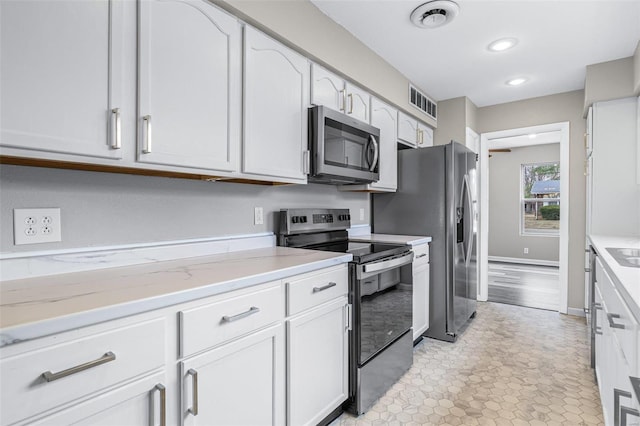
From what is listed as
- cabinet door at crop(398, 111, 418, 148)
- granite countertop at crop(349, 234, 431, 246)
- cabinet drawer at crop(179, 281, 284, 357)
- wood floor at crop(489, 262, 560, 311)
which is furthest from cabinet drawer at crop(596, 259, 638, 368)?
wood floor at crop(489, 262, 560, 311)

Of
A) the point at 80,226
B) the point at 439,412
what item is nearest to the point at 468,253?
the point at 439,412

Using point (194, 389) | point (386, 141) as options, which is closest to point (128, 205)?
point (194, 389)

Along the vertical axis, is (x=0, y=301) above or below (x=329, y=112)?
below

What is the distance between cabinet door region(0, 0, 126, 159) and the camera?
37.8 inches

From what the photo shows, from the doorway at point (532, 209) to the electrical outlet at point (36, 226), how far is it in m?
4.12

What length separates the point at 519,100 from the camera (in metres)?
3.86

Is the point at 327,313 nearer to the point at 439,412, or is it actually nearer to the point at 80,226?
the point at 439,412

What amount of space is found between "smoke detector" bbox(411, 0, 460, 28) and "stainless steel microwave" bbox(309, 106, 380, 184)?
0.75 m

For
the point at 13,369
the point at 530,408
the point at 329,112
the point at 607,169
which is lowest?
the point at 530,408

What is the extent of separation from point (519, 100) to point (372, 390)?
3.63 metres

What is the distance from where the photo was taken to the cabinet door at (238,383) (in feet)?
3.50

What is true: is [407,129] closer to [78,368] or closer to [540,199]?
[78,368]

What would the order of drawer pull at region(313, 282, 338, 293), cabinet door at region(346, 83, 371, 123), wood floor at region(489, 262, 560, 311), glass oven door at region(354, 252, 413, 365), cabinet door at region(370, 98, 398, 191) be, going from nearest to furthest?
1. drawer pull at region(313, 282, 338, 293)
2. glass oven door at region(354, 252, 413, 365)
3. cabinet door at region(346, 83, 371, 123)
4. cabinet door at region(370, 98, 398, 191)
5. wood floor at region(489, 262, 560, 311)

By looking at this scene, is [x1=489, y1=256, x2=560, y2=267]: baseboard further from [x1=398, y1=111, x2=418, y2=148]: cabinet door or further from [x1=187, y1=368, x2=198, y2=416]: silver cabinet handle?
[x1=187, y1=368, x2=198, y2=416]: silver cabinet handle
